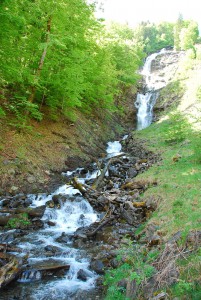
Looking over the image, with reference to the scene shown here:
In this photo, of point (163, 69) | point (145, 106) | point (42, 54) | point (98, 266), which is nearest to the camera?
point (98, 266)

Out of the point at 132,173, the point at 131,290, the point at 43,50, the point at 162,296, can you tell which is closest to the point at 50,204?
the point at 132,173

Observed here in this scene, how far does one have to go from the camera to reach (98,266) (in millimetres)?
5973

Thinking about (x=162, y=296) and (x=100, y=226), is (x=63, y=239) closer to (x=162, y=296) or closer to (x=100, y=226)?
(x=100, y=226)

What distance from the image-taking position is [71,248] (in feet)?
22.8

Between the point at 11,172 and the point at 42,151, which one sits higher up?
the point at 42,151

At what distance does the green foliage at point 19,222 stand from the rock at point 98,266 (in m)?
2.97

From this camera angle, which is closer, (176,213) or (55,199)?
(176,213)

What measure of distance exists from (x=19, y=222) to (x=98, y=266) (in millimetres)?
3309

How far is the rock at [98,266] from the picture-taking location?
5825mm

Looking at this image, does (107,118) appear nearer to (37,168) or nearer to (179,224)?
(37,168)

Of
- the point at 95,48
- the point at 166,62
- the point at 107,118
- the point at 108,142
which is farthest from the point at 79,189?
the point at 166,62

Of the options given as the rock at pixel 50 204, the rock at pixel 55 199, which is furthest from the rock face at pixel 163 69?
the rock at pixel 50 204

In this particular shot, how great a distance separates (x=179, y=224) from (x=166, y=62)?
52.8 meters

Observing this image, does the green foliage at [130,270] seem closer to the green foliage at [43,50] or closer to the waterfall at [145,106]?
the green foliage at [43,50]
